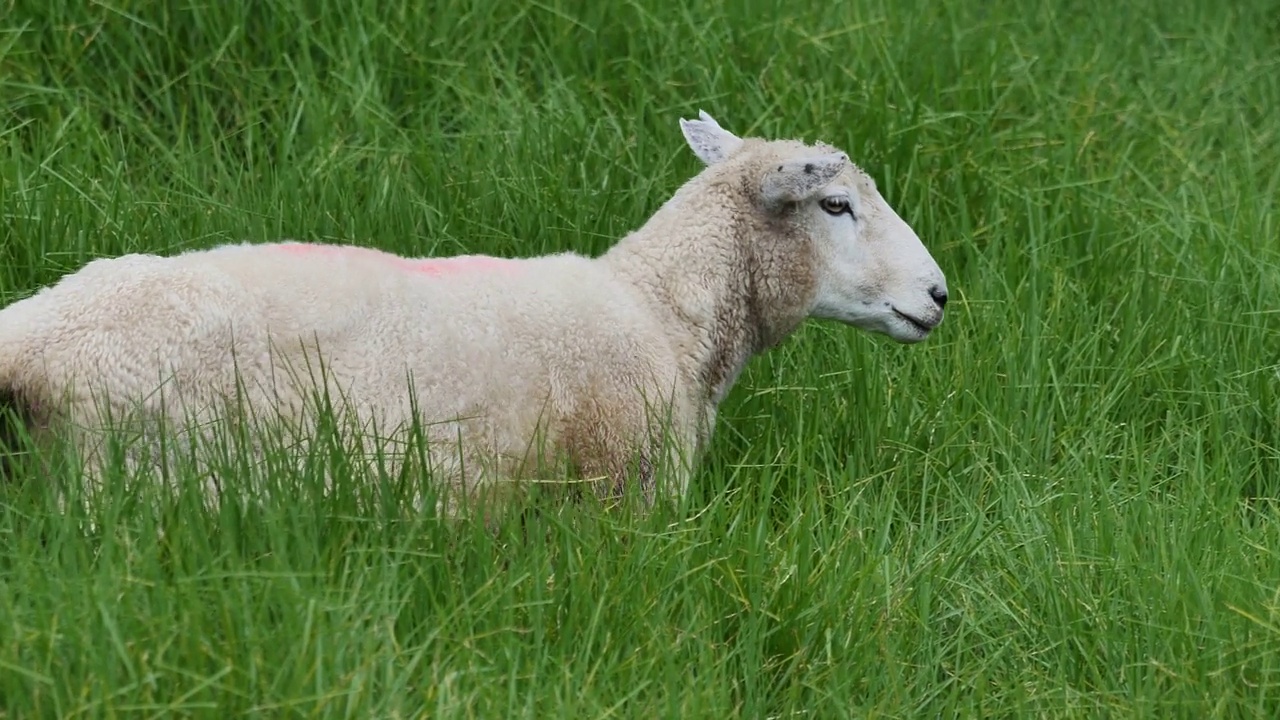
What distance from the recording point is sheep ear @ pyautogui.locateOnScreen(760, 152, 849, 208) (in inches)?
182

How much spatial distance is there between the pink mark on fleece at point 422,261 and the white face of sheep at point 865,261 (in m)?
0.79

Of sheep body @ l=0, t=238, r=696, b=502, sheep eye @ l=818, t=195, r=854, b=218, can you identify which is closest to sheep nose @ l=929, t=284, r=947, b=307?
sheep eye @ l=818, t=195, r=854, b=218

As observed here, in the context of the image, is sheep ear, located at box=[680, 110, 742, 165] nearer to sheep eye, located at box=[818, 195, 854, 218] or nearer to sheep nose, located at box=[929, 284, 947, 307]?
sheep eye, located at box=[818, 195, 854, 218]

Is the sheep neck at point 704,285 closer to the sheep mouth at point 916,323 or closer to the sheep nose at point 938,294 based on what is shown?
the sheep mouth at point 916,323

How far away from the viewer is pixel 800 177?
15.2ft

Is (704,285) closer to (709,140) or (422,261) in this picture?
(709,140)

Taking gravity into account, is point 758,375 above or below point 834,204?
below

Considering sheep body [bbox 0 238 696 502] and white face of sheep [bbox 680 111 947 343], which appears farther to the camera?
white face of sheep [bbox 680 111 947 343]

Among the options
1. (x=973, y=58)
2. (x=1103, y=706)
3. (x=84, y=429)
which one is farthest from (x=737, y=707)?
(x=973, y=58)

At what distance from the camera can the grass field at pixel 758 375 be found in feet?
10.9

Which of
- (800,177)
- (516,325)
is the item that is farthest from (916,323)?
(516,325)

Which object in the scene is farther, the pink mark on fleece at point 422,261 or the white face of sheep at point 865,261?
the white face of sheep at point 865,261

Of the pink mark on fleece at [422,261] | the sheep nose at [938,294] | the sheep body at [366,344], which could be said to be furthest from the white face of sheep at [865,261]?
the pink mark on fleece at [422,261]

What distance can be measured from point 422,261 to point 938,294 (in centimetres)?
146
